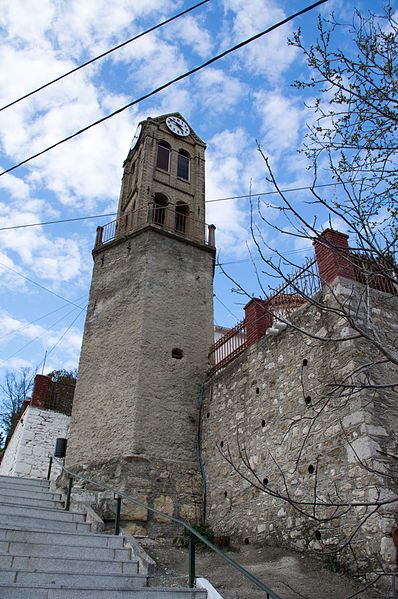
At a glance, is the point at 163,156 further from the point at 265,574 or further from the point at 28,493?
the point at 265,574

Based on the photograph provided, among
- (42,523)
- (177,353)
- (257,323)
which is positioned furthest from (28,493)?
(257,323)

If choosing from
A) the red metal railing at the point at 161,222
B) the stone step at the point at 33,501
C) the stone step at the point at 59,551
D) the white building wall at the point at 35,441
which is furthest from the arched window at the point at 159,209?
the stone step at the point at 59,551

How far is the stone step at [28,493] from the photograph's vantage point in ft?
25.9

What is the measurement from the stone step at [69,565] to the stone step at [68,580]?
0.07m

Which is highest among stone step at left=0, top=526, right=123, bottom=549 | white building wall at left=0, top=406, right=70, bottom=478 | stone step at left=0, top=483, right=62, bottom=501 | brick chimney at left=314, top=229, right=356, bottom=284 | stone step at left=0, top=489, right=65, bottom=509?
brick chimney at left=314, top=229, right=356, bottom=284

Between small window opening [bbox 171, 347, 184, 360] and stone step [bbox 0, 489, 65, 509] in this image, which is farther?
small window opening [bbox 171, 347, 184, 360]

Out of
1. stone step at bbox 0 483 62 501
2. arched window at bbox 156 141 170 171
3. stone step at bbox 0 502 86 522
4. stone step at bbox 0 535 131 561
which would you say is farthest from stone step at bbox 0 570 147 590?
arched window at bbox 156 141 170 171

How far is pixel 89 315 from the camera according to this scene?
12.6 metres

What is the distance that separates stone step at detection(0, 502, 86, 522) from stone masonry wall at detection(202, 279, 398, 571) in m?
2.38

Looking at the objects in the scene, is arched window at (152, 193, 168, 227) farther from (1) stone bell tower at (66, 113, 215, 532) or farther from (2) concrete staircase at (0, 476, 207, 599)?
(2) concrete staircase at (0, 476, 207, 599)

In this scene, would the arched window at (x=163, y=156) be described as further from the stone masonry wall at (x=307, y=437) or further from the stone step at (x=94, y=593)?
the stone step at (x=94, y=593)

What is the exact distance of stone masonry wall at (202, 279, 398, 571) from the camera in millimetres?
6246

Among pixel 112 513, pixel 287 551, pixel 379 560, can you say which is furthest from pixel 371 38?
pixel 112 513

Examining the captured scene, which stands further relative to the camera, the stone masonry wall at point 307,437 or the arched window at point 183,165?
the arched window at point 183,165
